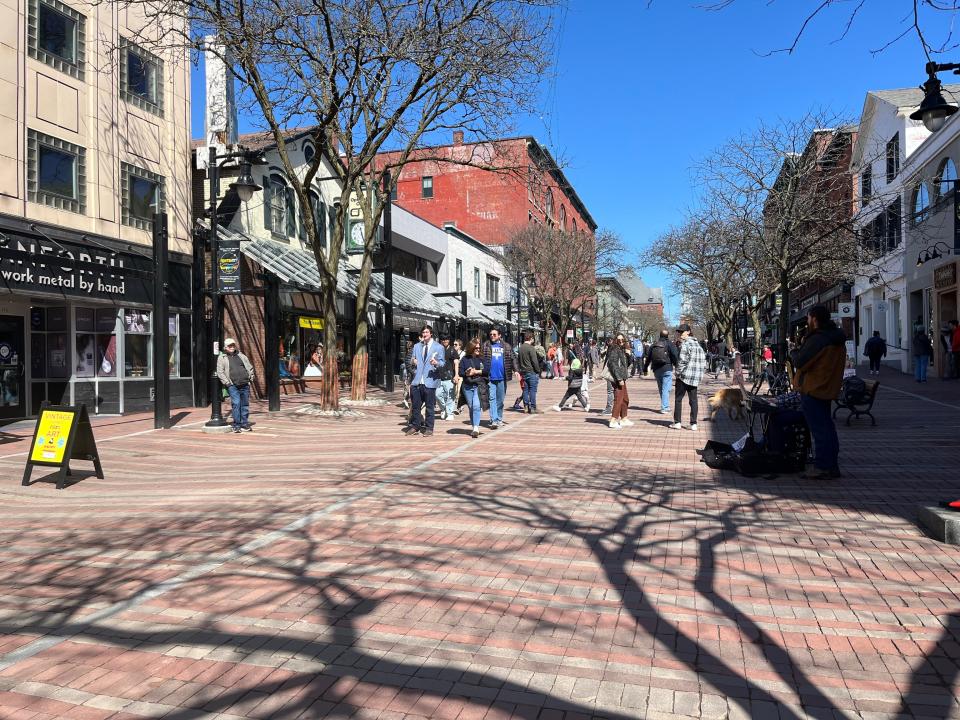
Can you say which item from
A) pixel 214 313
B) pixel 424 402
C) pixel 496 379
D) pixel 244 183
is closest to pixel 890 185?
pixel 496 379

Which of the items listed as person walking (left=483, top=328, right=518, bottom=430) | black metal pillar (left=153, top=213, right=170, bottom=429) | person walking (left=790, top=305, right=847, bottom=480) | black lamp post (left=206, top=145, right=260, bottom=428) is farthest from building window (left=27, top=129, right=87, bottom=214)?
person walking (left=790, top=305, right=847, bottom=480)

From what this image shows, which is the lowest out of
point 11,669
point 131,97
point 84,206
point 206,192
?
point 11,669

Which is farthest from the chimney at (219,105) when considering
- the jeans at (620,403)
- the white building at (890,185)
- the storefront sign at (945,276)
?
the storefront sign at (945,276)

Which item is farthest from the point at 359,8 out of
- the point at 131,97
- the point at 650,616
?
the point at 650,616

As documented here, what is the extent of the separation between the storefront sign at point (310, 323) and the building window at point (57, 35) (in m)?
9.75

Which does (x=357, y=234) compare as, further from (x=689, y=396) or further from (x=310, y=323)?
(x=689, y=396)

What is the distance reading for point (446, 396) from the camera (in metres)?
15.1

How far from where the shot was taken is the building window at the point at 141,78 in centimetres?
1642

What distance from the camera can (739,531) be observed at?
230 inches

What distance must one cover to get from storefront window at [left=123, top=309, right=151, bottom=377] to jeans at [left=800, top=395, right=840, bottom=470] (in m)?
14.3

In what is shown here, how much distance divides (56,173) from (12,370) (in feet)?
13.5

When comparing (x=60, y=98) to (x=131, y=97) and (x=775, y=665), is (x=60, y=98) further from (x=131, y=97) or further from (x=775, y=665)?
(x=775, y=665)

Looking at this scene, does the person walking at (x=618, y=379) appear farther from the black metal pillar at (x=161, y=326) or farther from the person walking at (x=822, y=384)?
the black metal pillar at (x=161, y=326)

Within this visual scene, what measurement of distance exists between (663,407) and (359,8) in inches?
383
